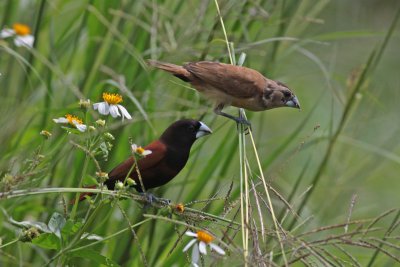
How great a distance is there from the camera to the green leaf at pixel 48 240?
2.29 metres

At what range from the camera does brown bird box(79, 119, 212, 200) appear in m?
2.86

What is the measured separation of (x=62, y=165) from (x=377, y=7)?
5589mm

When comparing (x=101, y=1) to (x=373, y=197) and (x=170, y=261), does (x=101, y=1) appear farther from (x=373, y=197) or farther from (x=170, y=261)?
(x=373, y=197)

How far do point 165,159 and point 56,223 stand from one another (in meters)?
0.73

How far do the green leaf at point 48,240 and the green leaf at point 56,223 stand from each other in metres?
0.06

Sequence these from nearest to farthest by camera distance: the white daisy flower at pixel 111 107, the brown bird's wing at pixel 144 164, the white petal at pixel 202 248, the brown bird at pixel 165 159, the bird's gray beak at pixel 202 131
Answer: the white petal at pixel 202 248
the white daisy flower at pixel 111 107
the brown bird's wing at pixel 144 164
the brown bird at pixel 165 159
the bird's gray beak at pixel 202 131

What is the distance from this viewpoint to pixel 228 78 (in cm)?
325

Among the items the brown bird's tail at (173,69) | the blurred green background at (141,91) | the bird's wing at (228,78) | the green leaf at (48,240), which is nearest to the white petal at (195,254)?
the green leaf at (48,240)

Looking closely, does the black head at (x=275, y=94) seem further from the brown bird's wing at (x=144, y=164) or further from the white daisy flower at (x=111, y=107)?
the white daisy flower at (x=111, y=107)

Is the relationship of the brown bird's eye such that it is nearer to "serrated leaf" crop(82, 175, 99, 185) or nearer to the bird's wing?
the bird's wing

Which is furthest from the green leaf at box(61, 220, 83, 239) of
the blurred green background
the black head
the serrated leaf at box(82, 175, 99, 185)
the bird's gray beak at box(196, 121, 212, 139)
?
the black head

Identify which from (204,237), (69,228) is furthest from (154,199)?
(204,237)

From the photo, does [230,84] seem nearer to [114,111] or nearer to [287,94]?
[287,94]

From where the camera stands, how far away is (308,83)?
24.6 feet
